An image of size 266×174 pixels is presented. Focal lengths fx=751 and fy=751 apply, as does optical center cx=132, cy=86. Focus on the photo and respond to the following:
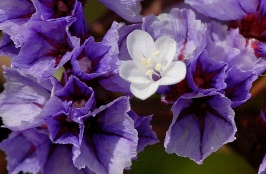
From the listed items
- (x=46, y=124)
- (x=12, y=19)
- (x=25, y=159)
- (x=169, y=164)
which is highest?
(x=12, y=19)

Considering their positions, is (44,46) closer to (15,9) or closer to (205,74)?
(15,9)

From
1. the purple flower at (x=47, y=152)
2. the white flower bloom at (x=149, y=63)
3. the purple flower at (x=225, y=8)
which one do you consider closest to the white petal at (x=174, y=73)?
the white flower bloom at (x=149, y=63)

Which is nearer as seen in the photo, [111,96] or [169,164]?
[111,96]

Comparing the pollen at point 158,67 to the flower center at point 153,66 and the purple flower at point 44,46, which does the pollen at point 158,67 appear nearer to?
the flower center at point 153,66

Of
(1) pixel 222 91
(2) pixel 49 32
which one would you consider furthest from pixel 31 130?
(1) pixel 222 91

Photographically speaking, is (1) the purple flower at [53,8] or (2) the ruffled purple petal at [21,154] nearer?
(1) the purple flower at [53,8]

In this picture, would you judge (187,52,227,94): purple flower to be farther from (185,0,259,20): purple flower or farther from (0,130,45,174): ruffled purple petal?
(0,130,45,174): ruffled purple petal

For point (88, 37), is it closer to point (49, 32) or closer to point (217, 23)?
point (49, 32)
